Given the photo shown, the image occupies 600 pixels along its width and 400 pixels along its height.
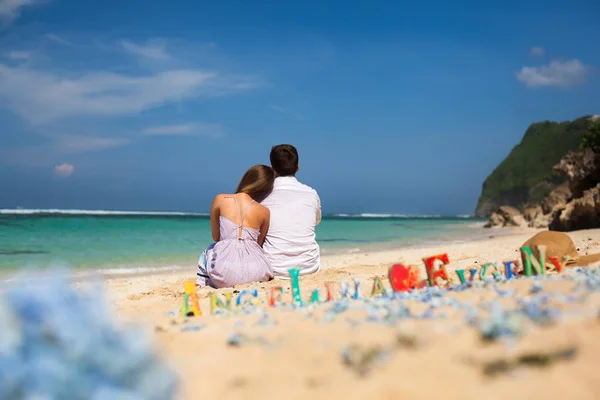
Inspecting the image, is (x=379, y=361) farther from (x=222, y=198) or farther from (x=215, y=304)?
(x=222, y=198)

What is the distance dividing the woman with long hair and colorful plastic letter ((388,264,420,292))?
89.4 inches

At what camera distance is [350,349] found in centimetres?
199

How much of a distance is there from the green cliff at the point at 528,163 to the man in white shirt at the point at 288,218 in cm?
8125

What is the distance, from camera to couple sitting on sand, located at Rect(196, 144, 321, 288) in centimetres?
574

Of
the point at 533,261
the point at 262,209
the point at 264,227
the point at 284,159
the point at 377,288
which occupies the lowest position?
the point at 377,288

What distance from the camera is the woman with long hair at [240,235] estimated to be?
18.6 feet

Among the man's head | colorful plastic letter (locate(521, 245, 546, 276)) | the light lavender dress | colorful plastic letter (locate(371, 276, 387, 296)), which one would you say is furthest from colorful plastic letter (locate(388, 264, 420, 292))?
the man's head

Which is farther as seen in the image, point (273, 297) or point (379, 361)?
point (273, 297)

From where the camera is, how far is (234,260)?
5.70 m

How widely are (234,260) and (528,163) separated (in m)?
91.2

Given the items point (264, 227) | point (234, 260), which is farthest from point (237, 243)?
point (264, 227)

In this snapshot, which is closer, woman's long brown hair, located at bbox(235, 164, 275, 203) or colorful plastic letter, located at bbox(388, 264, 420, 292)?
colorful plastic letter, located at bbox(388, 264, 420, 292)

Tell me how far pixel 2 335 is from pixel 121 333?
37 centimetres

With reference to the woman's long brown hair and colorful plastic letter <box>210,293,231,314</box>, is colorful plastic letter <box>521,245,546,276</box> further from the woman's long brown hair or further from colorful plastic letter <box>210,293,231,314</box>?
the woman's long brown hair
